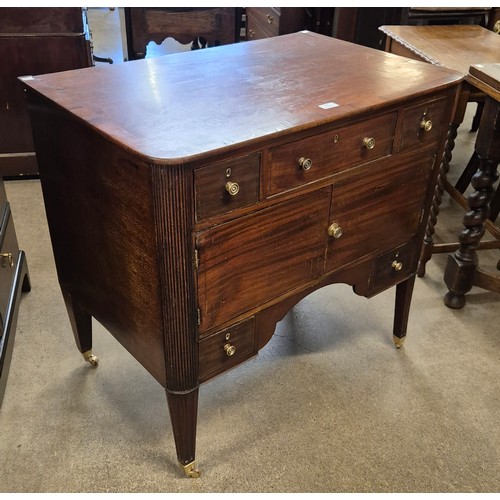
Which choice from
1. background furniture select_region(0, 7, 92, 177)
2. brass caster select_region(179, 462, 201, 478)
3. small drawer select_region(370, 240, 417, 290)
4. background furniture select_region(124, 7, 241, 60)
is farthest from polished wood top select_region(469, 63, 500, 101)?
background furniture select_region(124, 7, 241, 60)

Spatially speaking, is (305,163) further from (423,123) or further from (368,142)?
(423,123)

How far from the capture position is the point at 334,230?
144 cm

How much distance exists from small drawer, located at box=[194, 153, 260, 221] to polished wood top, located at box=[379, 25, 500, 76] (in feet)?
3.53

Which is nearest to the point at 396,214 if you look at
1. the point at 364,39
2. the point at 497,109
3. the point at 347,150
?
the point at 347,150

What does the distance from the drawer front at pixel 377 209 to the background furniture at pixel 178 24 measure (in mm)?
2428

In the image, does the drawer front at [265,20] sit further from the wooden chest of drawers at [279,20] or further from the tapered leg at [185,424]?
the tapered leg at [185,424]

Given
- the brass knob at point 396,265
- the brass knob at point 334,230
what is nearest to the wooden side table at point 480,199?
the brass knob at point 396,265

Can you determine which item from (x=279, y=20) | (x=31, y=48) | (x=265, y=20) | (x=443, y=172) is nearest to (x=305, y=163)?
(x=443, y=172)

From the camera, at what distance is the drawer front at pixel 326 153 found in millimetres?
1238

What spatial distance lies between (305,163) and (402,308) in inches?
31.7

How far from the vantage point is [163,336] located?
1268 mm

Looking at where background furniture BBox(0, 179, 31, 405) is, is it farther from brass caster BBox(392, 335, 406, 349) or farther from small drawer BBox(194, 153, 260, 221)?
brass caster BBox(392, 335, 406, 349)

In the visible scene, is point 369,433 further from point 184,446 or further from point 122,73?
point 122,73

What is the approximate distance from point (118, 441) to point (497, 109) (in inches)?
58.0
